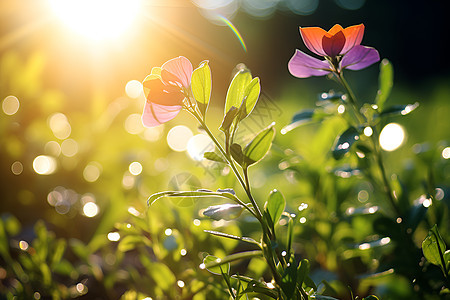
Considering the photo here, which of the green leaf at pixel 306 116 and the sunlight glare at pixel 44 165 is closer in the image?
the green leaf at pixel 306 116

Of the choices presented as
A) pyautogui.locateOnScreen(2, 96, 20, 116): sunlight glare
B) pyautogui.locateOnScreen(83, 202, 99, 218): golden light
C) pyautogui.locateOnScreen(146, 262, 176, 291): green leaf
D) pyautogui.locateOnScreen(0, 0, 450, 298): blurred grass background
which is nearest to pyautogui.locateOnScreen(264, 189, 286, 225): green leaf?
pyautogui.locateOnScreen(0, 0, 450, 298): blurred grass background

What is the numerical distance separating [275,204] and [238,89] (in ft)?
0.58

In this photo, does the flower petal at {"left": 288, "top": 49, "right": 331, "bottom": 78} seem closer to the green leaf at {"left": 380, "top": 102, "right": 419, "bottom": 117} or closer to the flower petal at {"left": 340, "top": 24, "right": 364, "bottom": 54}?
the flower petal at {"left": 340, "top": 24, "right": 364, "bottom": 54}

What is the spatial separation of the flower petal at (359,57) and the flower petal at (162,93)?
26 centimetres

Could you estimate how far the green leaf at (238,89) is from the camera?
1.92 feet

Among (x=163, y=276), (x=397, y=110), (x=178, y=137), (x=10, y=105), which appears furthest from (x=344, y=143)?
(x=10, y=105)

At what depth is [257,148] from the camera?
0.56 meters

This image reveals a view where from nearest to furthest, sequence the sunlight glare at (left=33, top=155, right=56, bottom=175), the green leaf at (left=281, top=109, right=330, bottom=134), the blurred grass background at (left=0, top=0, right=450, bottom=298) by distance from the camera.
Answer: the green leaf at (left=281, top=109, right=330, bottom=134) < the blurred grass background at (left=0, top=0, right=450, bottom=298) < the sunlight glare at (left=33, top=155, right=56, bottom=175)

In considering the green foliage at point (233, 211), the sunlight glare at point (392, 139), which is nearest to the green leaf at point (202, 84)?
the green foliage at point (233, 211)

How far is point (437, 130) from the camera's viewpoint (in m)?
1.73

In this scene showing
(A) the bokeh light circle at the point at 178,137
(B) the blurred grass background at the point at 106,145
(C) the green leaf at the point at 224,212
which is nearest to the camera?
(C) the green leaf at the point at 224,212

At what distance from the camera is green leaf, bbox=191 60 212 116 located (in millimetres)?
545

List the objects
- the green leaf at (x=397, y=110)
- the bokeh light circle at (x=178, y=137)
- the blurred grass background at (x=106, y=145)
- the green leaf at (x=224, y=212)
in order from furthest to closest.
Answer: the bokeh light circle at (x=178, y=137) < the blurred grass background at (x=106, y=145) < the green leaf at (x=397, y=110) < the green leaf at (x=224, y=212)

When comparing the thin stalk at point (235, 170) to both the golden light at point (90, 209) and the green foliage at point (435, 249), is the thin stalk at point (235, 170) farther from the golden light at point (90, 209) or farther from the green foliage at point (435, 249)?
the golden light at point (90, 209)
